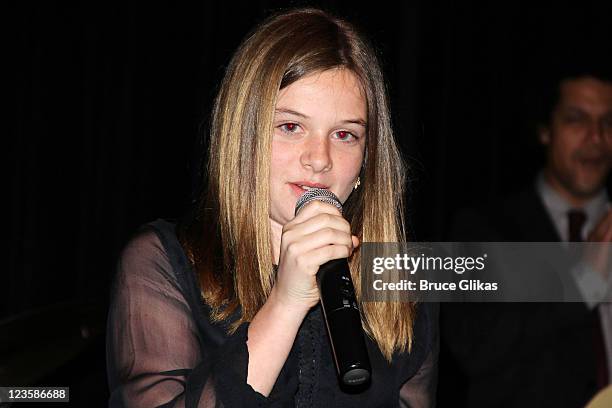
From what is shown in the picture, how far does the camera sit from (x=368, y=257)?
143 cm

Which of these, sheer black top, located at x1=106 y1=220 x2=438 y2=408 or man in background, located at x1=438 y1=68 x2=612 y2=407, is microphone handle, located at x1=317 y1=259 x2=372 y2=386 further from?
man in background, located at x1=438 y1=68 x2=612 y2=407

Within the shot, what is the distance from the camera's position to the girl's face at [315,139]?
3.93ft

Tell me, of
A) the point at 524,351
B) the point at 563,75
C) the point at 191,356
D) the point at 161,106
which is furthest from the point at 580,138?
the point at 191,356

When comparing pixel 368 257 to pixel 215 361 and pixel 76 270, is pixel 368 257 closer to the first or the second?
pixel 215 361

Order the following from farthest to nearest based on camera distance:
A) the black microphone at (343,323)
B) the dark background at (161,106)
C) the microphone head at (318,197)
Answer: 1. the dark background at (161,106)
2. the microphone head at (318,197)
3. the black microphone at (343,323)

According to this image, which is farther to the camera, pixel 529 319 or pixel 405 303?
pixel 529 319

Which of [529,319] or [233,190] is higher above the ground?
[233,190]

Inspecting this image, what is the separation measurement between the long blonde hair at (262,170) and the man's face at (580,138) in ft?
3.67

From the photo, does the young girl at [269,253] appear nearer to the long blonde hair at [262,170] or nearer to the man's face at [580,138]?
the long blonde hair at [262,170]

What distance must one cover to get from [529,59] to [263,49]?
1.84 m

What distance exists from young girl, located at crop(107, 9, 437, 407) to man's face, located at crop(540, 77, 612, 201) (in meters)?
1.09

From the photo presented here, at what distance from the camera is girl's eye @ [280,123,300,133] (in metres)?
1.23

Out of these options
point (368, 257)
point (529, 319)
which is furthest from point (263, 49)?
point (529, 319)

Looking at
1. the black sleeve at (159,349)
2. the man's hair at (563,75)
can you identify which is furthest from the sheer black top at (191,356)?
the man's hair at (563,75)
